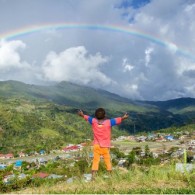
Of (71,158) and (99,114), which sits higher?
(99,114)

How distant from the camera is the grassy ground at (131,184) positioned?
24.8ft

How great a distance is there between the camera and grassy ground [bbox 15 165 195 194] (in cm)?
757

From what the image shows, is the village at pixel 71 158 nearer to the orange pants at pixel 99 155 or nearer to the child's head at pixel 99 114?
the orange pants at pixel 99 155

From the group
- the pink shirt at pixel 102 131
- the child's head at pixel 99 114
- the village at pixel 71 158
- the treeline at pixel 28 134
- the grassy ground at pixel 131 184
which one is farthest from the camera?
the treeline at pixel 28 134

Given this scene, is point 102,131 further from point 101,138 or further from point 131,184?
point 131,184

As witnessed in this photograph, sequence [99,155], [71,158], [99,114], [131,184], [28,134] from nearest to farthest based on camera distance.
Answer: [131,184] → [99,155] → [99,114] → [71,158] → [28,134]

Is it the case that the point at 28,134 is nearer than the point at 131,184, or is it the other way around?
the point at 131,184

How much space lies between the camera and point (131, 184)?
833 centimetres

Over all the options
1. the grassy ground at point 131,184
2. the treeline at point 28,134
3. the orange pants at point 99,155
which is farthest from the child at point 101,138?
the treeline at point 28,134

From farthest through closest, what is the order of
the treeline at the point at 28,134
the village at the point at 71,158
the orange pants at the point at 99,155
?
1. the treeline at the point at 28,134
2. the village at the point at 71,158
3. the orange pants at the point at 99,155

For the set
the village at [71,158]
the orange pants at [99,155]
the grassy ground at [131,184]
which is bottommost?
the village at [71,158]

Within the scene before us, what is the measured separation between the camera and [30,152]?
124812mm

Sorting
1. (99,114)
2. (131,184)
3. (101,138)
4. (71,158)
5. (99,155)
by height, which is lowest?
(71,158)

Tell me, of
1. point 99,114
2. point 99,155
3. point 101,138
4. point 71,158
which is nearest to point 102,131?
point 101,138
